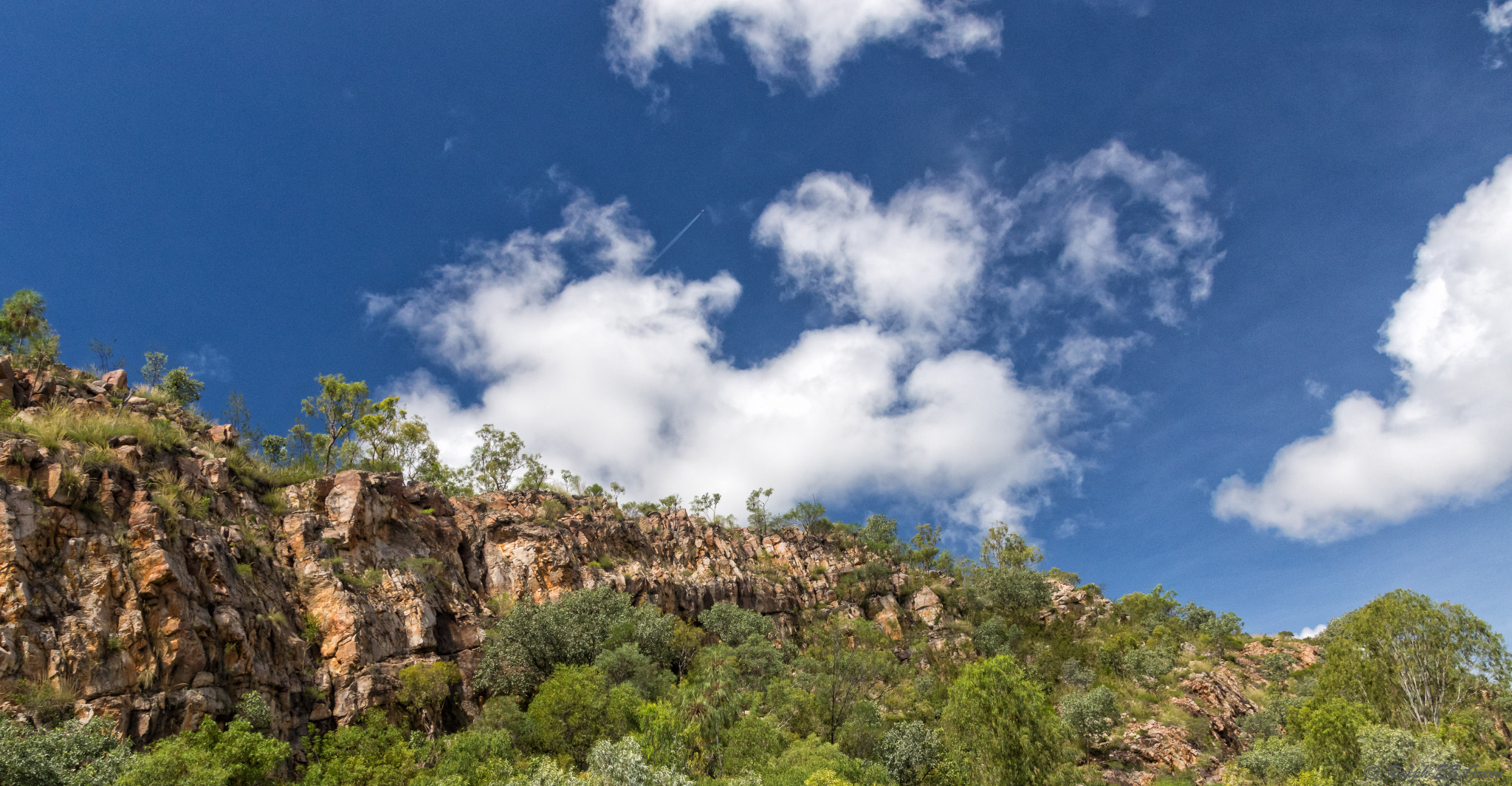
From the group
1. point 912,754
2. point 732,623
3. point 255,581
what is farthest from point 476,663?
point 912,754

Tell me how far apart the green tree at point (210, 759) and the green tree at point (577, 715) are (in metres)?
12.1

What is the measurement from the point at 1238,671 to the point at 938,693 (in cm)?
3523

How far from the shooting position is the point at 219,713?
27.9 metres

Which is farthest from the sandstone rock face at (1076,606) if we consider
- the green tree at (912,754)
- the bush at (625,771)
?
the bush at (625,771)

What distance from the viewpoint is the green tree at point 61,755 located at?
61.8 ft

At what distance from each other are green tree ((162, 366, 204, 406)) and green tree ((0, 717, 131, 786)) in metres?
40.6

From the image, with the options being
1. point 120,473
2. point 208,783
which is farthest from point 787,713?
point 120,473

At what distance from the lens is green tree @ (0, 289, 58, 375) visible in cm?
4219

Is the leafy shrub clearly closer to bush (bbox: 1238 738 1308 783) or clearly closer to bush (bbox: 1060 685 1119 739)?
bush (bbox: 1060 685 1119 739)

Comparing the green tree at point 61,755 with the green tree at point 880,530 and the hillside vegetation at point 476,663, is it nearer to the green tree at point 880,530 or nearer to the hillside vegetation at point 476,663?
the hillside vegetation at point 476,663

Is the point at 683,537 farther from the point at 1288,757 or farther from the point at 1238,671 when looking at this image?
the point at 1238,671

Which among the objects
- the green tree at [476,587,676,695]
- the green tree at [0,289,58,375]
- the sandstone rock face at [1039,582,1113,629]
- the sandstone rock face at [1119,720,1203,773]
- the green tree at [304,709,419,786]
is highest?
the green tree at [0,289,58,375]

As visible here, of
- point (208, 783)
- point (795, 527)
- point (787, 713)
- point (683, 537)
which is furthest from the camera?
point (795, 527)

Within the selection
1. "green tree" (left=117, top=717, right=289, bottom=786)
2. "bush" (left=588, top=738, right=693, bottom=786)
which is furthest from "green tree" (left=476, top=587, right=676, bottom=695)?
"bush" (left=588, top=738, right=693, bottom=786)
